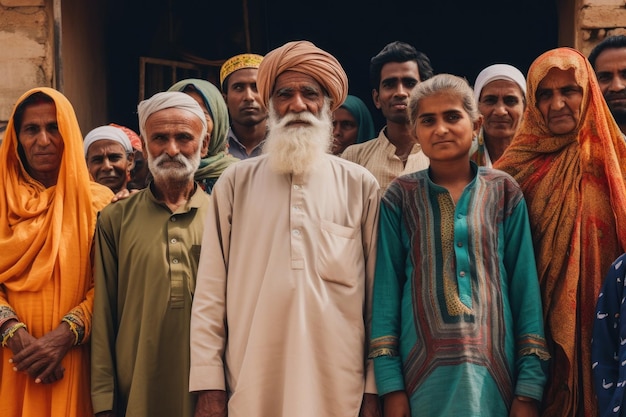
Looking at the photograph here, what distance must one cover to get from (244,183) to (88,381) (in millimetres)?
1032

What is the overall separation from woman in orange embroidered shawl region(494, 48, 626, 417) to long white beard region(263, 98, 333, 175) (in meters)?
0.76

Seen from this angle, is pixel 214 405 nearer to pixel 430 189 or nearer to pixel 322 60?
pixel 430 189

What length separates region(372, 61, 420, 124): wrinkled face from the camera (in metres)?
4.64

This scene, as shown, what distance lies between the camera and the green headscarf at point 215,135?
412 cm

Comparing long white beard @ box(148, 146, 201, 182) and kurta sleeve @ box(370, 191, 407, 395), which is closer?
kurta sleeve @ box(370, 191, 407, 395)

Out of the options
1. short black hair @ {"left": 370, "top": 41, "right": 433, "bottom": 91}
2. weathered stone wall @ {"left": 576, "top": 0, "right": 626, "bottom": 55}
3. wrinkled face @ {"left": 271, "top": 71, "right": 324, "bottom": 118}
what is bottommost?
wrinkled face @ {"left": 271, "top": 71, "right": 324, "bottom": 118}

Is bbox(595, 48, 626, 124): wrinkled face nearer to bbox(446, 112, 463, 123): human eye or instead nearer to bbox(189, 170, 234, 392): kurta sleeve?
bbox(446, 112, 463, 123): human eye

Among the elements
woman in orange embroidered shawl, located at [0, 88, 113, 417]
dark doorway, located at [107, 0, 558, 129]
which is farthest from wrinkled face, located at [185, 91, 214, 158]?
dark doorway, located at [107, 0, 558, 129]

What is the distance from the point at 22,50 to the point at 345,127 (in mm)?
2082

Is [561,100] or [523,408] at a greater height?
[561,100]

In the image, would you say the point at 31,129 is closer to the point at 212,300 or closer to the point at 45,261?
the point at 45,261

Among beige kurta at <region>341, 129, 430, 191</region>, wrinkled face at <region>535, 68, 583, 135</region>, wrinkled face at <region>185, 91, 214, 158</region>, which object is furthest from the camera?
beige kurta at <region>341, 129, 430, 191</region>

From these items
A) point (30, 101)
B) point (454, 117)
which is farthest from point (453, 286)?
point (30, 101)

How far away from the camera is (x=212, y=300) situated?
3.27m
